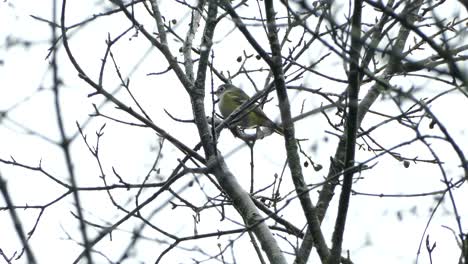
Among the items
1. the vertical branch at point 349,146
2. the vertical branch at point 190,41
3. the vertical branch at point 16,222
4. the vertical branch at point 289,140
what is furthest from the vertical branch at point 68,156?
the vertical branch at point 190,41

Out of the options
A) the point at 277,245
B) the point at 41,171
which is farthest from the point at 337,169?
the point at 41,171

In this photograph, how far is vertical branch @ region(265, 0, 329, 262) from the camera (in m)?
3.96

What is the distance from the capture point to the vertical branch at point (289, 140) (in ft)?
13.0

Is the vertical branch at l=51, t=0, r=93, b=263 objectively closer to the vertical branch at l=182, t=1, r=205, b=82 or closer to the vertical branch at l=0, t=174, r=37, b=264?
the vertical branch at l=0, t=174, r=37, b=264

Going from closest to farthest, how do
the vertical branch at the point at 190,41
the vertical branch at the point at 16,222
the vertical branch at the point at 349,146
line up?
the vertical branch at the point at 16,222, the vertical branch at the point at 349,146, the vertical branch at the point at 190,41

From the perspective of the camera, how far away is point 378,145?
18.1 feet

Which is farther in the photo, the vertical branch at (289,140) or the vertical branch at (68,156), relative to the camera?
the vertical branch at (289,140)

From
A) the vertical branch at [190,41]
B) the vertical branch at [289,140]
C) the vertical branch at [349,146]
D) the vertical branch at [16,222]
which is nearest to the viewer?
the vertical branch at [16,222]

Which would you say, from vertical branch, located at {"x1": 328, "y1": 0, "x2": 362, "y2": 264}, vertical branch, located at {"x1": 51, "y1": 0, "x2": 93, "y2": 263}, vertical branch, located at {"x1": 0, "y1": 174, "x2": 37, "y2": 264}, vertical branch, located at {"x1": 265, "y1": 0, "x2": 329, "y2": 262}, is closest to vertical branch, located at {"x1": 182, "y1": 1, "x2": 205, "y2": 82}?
vertical branch, located at {"x1": 265, "y1": 0, "x2": 329, "y2": 262}

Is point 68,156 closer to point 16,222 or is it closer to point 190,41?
point 16,222

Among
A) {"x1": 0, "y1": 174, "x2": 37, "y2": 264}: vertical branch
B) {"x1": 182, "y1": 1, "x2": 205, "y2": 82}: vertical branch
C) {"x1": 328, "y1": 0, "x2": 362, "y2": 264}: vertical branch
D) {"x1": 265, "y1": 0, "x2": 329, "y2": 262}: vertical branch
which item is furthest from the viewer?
{"x1": 182, "y1": 1, "x2": 205, "y2": 82}: vertical branch

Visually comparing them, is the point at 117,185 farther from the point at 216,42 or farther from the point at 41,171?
the point at 216,42

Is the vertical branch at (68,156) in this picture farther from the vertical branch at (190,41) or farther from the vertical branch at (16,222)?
the vertical branch at (190,41)

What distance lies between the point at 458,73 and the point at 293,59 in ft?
7.05
